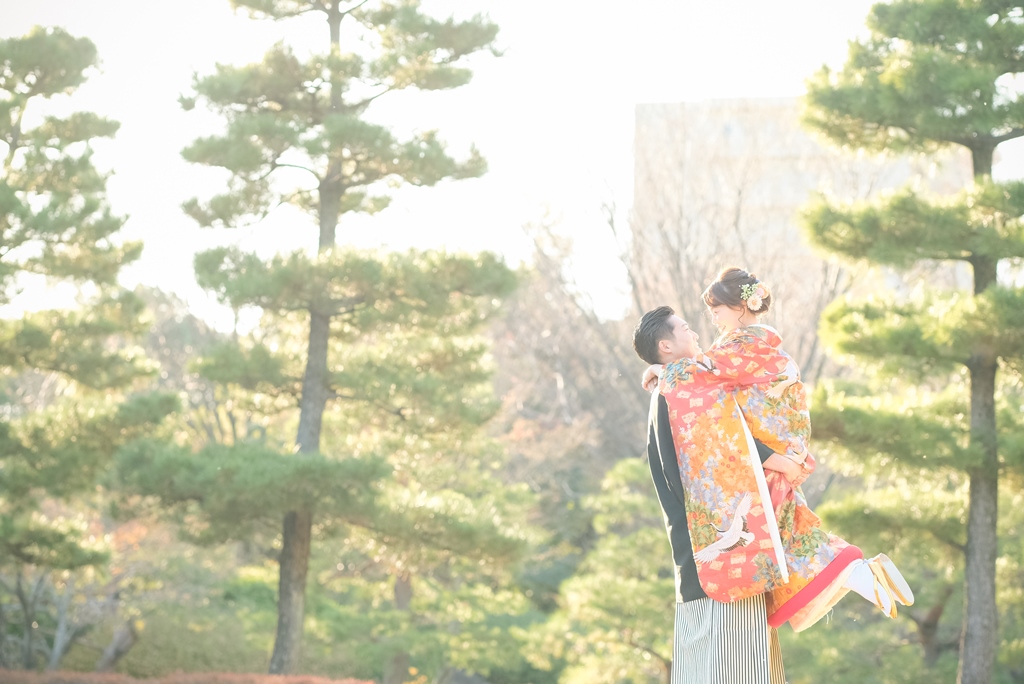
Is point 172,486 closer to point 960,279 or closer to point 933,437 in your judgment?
point 933,437

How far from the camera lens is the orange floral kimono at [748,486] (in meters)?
2.67

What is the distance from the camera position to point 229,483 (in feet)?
23.2

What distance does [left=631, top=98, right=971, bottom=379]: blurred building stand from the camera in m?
11.1

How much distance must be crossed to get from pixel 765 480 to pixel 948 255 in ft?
13.0

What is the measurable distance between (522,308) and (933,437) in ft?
32.2

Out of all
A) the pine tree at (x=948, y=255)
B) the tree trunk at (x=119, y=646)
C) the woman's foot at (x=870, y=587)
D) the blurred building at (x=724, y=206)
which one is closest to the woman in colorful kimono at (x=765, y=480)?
the woman's foot at (x=870, y=587)

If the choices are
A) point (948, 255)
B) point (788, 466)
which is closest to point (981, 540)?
point (948, 255)

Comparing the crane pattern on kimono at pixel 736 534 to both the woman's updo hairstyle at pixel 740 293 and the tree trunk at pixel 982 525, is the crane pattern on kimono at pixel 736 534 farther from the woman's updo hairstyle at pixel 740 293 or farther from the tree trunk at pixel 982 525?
the tree trunk at pixel 982 525

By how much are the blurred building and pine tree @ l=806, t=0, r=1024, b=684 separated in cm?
427

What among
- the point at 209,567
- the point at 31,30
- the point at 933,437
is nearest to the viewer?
the point at 933,437

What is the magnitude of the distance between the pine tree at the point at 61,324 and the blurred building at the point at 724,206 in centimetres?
515

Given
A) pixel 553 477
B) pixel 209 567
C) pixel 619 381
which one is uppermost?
pixel 619 381

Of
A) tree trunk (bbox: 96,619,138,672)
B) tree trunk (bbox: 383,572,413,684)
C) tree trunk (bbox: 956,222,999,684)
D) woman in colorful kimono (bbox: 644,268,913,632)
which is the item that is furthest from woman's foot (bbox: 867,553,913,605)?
tree trunk (bbox: 96,619,138,672)

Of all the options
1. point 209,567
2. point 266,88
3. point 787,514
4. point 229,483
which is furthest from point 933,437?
point 209,567
